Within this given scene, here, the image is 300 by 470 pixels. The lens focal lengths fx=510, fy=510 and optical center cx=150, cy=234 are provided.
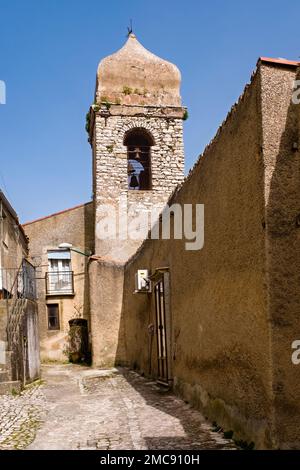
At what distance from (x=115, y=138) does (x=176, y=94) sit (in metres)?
3.30

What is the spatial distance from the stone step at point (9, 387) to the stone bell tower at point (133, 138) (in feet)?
26.6

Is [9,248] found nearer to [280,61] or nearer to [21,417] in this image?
[21,417]

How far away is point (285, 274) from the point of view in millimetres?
4715

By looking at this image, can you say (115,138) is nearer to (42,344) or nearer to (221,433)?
(42,344)

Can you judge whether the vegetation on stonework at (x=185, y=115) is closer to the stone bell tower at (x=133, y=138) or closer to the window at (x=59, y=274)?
the stone bell tower at (x=133, y=138)

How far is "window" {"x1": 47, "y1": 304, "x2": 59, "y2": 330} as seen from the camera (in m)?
20.1

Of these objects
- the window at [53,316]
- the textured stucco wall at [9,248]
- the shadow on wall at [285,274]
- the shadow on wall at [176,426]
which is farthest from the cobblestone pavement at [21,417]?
the window at [53,316]

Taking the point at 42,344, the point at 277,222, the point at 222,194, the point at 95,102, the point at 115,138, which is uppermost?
the point at 95,102

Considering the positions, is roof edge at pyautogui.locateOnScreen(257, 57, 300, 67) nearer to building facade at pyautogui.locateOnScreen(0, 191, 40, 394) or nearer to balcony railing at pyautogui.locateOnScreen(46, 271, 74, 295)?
building facade at pyautogui.locateOnScreen(0, 191, 40, 394)

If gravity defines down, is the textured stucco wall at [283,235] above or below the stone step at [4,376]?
above

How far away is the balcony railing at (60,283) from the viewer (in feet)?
66.0

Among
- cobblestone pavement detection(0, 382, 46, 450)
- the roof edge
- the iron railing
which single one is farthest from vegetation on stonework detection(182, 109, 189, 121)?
the roof edge
